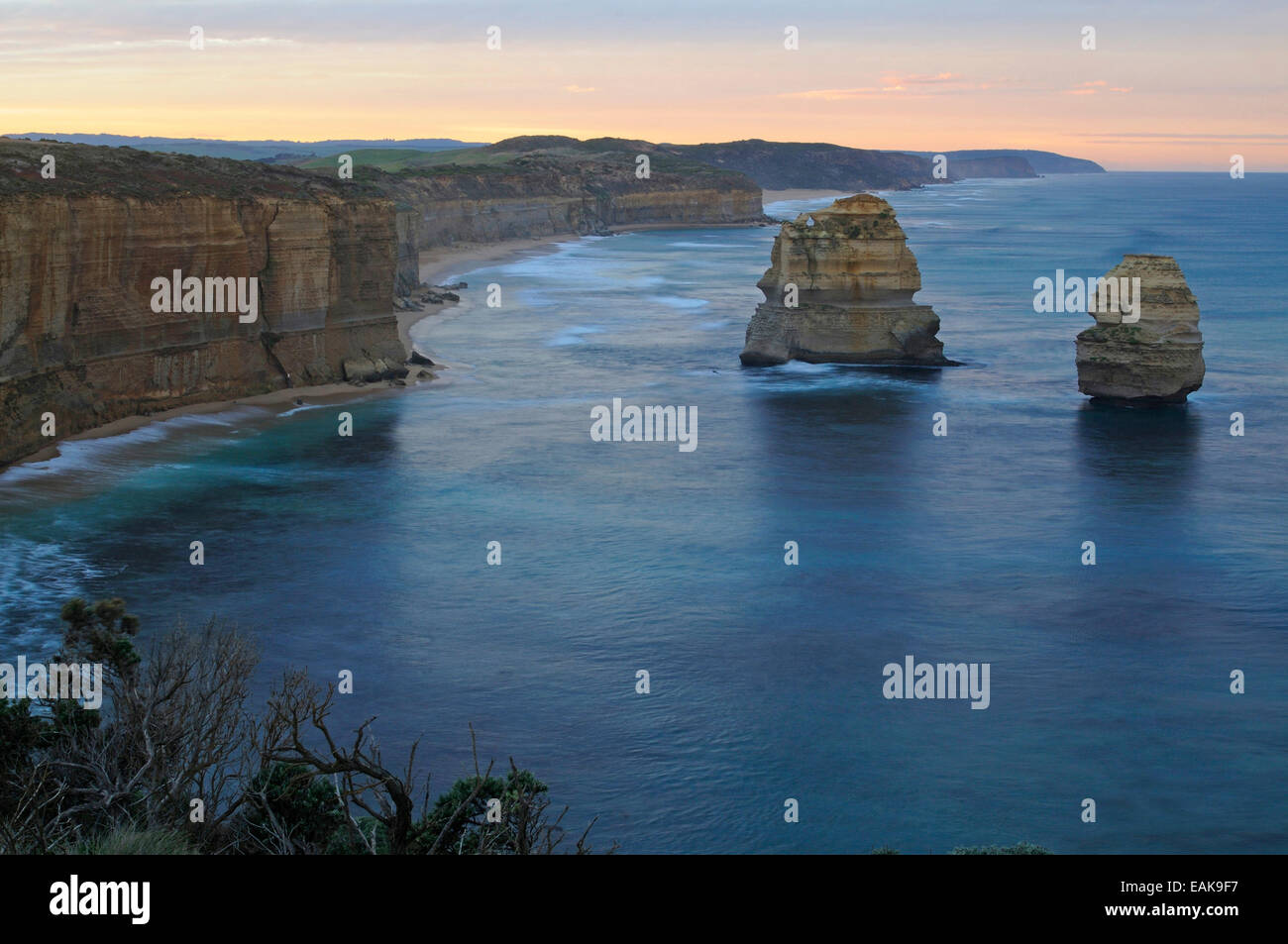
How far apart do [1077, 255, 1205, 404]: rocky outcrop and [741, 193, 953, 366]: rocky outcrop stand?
1041cm

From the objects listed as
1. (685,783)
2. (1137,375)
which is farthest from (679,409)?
(685,783)

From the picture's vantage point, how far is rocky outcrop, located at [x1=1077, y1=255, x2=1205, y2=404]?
5209 cm

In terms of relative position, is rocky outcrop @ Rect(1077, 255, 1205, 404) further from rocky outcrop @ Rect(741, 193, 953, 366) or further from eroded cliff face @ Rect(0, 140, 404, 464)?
eroded cliff face @ Rect(0, 140, 404, 464)

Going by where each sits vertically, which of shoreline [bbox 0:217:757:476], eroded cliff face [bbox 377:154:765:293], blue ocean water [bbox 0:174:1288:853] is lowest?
blue ocean water [bbox 0:174:1288:853]

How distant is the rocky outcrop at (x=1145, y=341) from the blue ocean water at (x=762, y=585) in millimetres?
1523

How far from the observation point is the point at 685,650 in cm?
2980

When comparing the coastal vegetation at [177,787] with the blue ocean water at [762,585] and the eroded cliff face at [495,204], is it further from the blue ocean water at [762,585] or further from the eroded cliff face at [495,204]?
the eroded cliff face at [495,204]

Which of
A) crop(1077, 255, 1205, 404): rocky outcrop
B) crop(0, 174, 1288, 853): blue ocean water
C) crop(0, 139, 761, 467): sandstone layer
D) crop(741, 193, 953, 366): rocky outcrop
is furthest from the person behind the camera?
crop(741, 193, 953, 366): rocky outcrop

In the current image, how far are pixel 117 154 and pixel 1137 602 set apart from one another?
4044 cm

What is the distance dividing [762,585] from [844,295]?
32809mm

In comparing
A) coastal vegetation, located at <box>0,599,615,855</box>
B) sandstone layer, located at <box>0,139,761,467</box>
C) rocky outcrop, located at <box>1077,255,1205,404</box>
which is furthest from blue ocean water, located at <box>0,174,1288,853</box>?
coastal vegetation, located at <box>0,599,615,855</box>

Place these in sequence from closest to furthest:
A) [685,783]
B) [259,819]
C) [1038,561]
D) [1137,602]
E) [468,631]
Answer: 1. [259,819]
2. [685,783]
3. [468,631]
4. [1137,602]
5. [1038,561]

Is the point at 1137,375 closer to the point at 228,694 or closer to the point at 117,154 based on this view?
the point at 117,154

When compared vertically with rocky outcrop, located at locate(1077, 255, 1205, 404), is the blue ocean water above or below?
below
